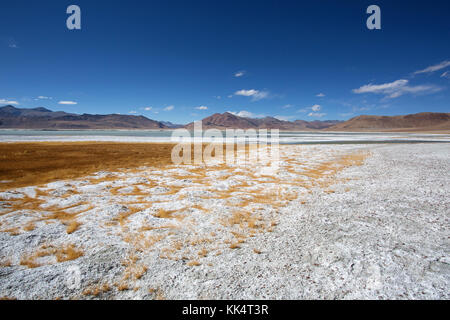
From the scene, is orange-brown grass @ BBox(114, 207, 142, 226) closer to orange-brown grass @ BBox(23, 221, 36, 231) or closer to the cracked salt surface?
the cracked salt surface

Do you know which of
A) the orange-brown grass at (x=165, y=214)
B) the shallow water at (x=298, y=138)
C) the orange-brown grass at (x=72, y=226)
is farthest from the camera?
the shallow water at (x=298, y=138)

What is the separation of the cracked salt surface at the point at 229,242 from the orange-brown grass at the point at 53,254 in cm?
4

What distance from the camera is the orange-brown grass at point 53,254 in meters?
3.66

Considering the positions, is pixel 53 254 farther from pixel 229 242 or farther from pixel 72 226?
pixel 229 242

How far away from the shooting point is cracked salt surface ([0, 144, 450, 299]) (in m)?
3.03

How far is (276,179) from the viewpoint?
384 inches

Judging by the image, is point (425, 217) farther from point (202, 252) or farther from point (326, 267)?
point (202, 252)

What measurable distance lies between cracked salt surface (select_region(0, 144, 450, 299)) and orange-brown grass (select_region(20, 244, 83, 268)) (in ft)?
0.12

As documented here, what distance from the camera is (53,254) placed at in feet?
12.9

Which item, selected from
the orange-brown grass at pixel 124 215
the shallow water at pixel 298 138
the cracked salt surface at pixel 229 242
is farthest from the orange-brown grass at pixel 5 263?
the shallow water at pixel 298 138

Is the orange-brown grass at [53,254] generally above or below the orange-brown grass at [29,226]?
below

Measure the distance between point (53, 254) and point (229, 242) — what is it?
3.38 metres

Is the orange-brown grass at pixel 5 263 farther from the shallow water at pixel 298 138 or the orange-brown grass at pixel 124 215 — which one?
the shallow water at pixel 298 138
